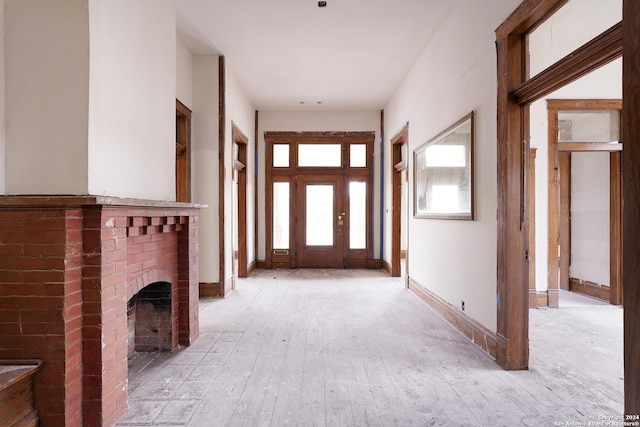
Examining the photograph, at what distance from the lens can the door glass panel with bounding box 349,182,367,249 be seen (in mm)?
7645

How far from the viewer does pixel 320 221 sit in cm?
768

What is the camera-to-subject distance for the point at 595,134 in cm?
445

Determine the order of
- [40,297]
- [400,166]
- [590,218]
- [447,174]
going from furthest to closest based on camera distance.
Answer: [400,166]
[590,218]
[447,174]
[40,297]

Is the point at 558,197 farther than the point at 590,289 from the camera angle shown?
No

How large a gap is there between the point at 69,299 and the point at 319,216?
6.02m

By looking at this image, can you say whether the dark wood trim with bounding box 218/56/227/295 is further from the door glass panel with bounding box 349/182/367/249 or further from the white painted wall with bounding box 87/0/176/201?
the door glass panel with bounding box 349/182/367/249

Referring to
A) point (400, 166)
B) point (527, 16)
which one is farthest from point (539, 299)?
point (527, 16)

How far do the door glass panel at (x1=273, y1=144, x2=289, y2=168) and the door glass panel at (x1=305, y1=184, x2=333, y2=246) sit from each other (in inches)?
29.8

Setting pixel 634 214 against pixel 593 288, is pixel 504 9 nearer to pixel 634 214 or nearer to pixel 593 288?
pixel 634 214

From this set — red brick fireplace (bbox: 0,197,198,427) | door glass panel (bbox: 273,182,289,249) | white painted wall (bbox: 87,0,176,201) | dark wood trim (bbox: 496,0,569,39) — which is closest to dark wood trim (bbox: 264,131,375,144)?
door glass panel (bbox: 273,182,289,249)

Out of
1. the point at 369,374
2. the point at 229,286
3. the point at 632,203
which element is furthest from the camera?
the point at 229,286

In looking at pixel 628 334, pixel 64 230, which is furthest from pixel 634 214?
pixel 64 230

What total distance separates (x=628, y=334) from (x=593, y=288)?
13.7 ft

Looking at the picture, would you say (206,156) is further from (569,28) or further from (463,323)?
(569,28)
